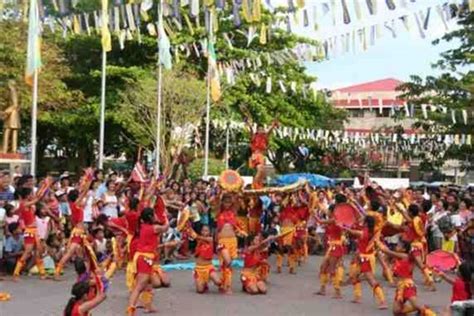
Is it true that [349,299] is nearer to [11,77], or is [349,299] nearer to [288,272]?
[288,272]

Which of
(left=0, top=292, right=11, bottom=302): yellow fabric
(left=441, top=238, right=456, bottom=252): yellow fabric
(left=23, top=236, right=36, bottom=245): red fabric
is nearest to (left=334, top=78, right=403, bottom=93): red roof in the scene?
(left=441, top=238, right=456, bottom=252): yellow fabric

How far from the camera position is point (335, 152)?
45.7m

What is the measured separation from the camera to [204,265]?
510 inches

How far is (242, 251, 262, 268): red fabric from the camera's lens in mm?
13180

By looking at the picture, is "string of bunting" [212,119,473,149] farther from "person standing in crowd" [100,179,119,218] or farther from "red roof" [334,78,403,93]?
"red roof" [334,78,403,93]

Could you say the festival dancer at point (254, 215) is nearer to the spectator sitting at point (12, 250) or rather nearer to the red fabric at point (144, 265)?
the spectator sitting at point (12, 250)

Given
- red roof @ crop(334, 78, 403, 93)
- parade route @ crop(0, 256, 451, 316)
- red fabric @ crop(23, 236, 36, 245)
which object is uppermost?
red roof @ crop(334, 78, 403, 93)

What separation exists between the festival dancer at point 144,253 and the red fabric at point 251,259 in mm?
2741

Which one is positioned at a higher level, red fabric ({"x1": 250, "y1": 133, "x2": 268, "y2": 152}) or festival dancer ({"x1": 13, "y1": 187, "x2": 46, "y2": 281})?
red fabric ({"x1": 250, "y1": 133, "x2": 268, "y2": 152})

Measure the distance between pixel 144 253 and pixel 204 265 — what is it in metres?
2.54

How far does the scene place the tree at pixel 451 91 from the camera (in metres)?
26.6

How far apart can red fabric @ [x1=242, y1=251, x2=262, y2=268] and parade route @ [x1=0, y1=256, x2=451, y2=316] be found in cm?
49

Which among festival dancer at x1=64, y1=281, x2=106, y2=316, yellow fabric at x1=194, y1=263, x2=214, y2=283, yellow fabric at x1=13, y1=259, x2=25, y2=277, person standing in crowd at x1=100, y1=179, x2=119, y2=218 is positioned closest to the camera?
festival dancer at x1=64, y1=281, x2=106, y2=316

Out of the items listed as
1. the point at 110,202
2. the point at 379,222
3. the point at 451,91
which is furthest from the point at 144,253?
the point at 451,91
